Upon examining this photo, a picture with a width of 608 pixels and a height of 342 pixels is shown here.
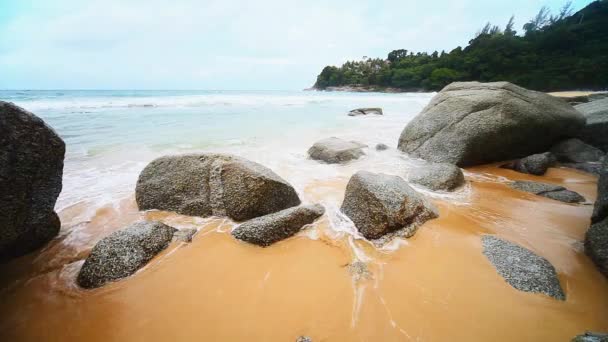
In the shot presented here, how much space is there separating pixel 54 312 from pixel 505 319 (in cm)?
344

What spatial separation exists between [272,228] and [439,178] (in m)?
3.00

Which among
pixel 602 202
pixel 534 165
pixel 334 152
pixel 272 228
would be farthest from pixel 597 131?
pixel 272 228

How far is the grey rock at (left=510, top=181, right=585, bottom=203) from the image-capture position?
3695 millimetres

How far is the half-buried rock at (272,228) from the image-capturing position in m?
2.77

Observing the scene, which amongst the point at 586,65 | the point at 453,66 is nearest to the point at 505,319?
the point at 586,65

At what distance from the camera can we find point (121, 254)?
239cm

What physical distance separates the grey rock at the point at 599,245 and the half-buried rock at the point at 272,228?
2.77 meters

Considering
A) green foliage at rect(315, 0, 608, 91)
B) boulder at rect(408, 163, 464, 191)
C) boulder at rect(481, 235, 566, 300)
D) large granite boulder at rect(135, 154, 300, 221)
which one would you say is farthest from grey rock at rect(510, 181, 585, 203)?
green foliage at rect(315, 0, 608, 91)

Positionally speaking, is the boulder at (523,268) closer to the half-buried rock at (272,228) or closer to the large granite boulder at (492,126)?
the half-buried rock at (272,228)

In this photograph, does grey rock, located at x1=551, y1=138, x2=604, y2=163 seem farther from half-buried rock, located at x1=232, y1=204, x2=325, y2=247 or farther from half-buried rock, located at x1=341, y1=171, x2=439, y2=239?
half-buried rock, located at x1=232, y1=204, x2=325, y2=247

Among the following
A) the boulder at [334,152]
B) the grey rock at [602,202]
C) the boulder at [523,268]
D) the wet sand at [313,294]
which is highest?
the grey rock at [602,202]

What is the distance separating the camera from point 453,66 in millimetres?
56250

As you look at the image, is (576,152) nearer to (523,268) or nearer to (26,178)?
(523,268)

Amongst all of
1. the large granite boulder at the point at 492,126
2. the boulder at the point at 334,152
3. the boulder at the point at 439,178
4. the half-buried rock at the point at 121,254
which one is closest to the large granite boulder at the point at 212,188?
the half-buried rock at the point at 121,254
